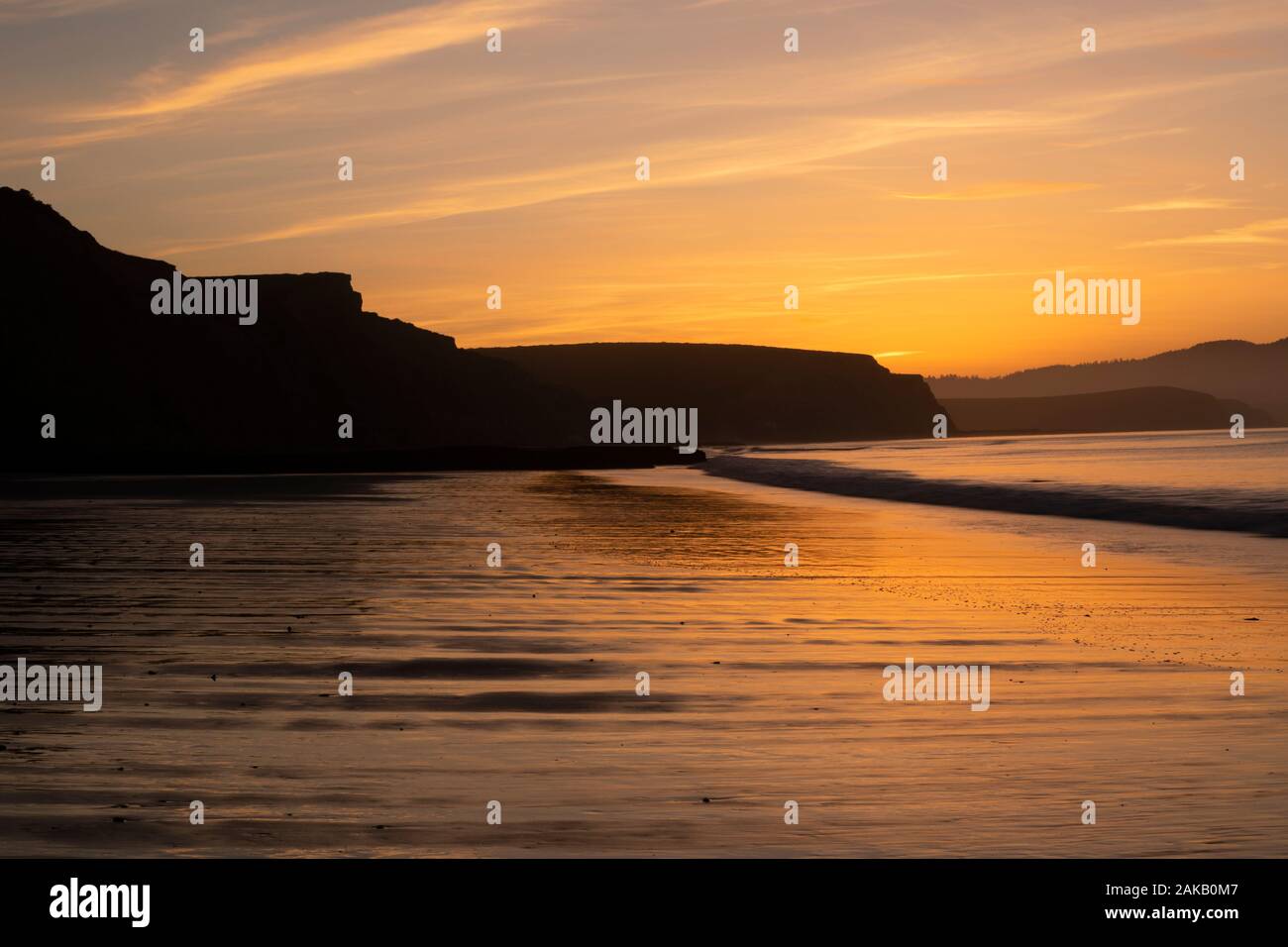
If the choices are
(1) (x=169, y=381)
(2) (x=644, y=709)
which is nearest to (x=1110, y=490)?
(2) (x=644, y=709)

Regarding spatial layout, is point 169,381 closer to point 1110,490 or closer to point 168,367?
point 168,367

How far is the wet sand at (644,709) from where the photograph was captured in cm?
639

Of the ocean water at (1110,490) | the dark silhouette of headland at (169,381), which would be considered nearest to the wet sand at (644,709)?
the ocean water at (1110,490)

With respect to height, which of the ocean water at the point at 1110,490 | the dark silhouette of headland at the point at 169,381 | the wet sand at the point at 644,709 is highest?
the dark silhouette of headland at the point at 169,381

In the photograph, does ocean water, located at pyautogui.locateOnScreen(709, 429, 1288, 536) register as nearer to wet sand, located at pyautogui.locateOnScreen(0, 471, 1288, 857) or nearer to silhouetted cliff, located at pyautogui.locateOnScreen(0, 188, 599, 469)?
wet sand, located at pyautogui.locateOnScreen(0, 471, 1288, 857)

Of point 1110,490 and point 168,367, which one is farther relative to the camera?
point 168,367

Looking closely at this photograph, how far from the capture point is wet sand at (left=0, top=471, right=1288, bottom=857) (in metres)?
6.39

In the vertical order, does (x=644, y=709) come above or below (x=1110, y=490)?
below

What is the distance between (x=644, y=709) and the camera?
9422 mm

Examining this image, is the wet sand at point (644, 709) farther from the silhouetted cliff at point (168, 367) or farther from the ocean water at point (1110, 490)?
the silhouetted cliff at point (168, 367)

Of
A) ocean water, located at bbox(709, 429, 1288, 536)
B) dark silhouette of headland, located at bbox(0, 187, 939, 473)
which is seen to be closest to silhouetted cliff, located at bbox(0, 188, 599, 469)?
dark silhouette of headland, located at bbox(0, 187, 939, 473)
